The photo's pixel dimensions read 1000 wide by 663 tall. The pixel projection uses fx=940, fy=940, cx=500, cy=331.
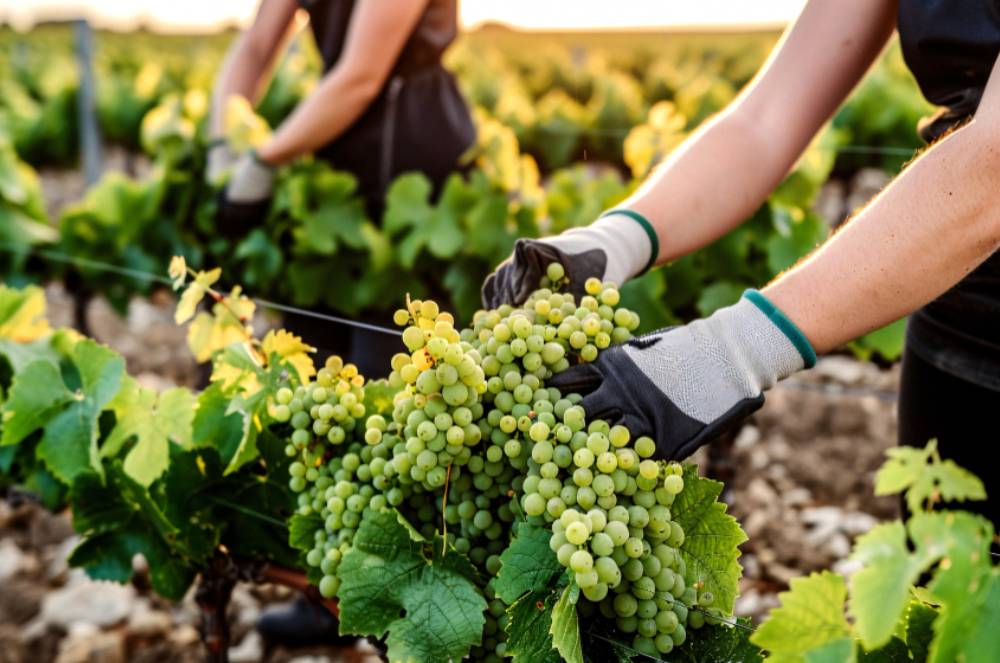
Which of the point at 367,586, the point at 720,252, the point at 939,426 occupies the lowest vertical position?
the point at 720,252

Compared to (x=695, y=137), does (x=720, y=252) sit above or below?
below

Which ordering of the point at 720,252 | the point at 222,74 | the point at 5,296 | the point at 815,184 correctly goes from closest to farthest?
the point at 5,296 → the point at 720,252 → the point at 815,184 → the point at 222,74

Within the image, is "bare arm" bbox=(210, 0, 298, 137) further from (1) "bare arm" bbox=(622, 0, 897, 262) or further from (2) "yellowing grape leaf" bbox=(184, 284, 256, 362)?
(1) "bare arm" bbox=(622, 0, 897, 262)

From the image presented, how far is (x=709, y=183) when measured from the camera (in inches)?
61.6

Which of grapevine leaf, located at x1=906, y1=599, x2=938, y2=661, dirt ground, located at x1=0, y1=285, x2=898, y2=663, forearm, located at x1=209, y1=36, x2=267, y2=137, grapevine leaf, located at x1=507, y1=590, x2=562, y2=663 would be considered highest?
grapevine leaf, located at x1=906, y1=599, x2=938, y2=661

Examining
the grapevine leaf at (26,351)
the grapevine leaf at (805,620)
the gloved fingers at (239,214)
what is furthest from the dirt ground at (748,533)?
the grapevine leaf at (805,620)

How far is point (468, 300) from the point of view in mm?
3094

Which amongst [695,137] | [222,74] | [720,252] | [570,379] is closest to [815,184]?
[720,252]

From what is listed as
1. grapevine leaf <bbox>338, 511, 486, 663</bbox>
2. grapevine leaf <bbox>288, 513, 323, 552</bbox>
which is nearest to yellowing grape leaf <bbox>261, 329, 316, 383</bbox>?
grapevine leaf <bbox>288, 513, 323, 552</bbox>

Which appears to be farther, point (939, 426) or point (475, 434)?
point (939, 426)

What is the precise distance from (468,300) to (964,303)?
1816 millimetres

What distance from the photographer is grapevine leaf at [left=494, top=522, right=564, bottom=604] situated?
1.06 meters

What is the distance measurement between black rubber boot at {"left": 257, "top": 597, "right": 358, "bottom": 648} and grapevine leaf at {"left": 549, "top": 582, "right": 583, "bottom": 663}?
5.96 ft

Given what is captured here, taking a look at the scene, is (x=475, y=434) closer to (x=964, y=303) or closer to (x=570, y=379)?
(x=570, y=379)
